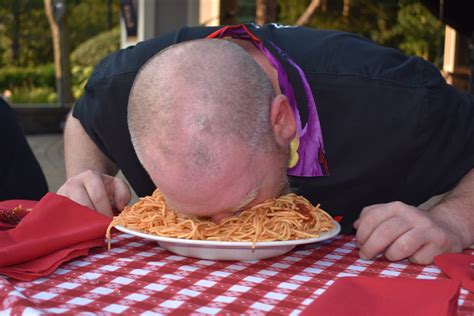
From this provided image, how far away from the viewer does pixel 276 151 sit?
4.05 feet

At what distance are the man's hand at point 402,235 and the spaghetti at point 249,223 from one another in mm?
82

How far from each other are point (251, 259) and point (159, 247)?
0.22 m

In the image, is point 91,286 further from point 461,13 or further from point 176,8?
point 176,8

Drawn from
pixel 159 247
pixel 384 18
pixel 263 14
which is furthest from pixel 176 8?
pixel 159 247

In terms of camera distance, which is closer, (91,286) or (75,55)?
(91,286)

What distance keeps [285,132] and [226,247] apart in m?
0.25

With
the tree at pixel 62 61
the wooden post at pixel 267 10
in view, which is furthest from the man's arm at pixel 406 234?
the tree at pixel 62 61

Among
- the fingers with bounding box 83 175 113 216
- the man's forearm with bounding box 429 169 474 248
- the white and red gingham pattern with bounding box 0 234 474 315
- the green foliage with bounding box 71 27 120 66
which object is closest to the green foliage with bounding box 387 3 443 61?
the green foliage with bounding box 71 27 120 66

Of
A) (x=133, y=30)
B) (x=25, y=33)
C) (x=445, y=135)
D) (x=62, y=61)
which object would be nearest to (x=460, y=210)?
(x=445, y=135)

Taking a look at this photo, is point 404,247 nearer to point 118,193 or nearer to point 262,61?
point 262,61

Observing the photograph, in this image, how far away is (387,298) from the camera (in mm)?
977

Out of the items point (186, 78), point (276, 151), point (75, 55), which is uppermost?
point (186, 78)

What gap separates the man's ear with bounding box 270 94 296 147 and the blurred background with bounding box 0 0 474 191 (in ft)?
15.3

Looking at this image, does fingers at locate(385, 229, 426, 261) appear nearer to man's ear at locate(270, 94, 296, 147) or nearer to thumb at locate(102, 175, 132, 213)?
man's ear at locate(270, 94, 296, 147)
